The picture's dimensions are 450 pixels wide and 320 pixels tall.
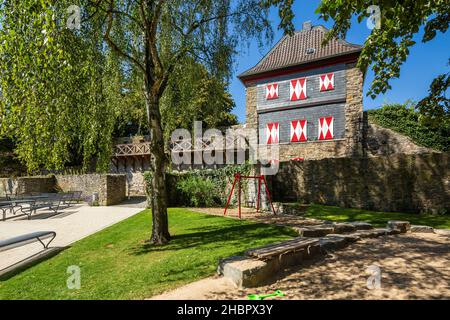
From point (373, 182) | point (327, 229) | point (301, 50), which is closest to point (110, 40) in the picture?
point (327, 229)

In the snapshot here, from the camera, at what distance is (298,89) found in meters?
17.4

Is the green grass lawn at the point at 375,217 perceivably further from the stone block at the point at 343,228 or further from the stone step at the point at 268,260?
the stone step at the point at 268,260

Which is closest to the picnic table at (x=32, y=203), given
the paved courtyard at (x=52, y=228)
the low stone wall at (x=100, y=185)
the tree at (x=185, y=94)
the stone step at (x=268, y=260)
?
the paved courtyard at (x=52, y=228)

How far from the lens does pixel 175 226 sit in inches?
311

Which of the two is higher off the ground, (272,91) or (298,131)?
(272,91)

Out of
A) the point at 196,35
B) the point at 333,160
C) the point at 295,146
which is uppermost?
the point at 196,35

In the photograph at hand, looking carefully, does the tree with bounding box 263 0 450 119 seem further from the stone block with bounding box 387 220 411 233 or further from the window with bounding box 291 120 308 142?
the window with bounding box 291 120 308 142

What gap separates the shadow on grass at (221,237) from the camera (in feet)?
18.0

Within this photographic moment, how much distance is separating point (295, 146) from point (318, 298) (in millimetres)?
15016

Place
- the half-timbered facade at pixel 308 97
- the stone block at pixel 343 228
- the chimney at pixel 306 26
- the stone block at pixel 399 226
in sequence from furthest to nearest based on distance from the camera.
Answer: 1. the chimney at pixel 306 26
2. the half-timbered facade at pixel 308 97
3. the stone block at pixel 399 226
4. the stone block at pixel 343 228

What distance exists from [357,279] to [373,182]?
29.6 feet

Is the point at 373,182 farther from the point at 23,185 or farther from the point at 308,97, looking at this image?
the point at 23,185
